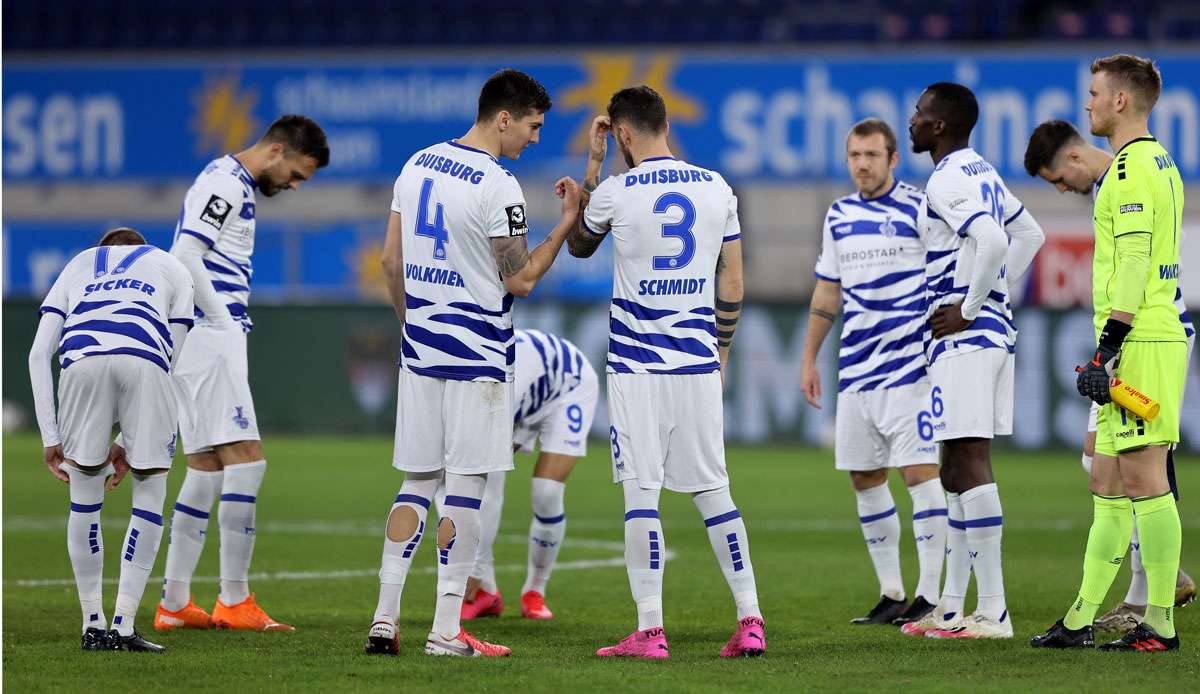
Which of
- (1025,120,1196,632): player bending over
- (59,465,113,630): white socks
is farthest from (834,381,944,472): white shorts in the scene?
(59,465,113,630): white socks

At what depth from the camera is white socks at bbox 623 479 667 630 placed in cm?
638

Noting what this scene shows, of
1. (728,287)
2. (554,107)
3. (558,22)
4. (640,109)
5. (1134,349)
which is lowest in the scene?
(1134,349)

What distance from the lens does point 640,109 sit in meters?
6.48

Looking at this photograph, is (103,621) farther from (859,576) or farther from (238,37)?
(238,37)

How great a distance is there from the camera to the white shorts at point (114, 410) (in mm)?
6488

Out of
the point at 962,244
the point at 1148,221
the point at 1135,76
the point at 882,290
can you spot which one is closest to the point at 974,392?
the point at 962,244

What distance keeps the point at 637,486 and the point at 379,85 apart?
67.0ft

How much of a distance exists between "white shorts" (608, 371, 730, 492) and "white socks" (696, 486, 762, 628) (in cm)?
6

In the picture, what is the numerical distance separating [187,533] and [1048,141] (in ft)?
14.6

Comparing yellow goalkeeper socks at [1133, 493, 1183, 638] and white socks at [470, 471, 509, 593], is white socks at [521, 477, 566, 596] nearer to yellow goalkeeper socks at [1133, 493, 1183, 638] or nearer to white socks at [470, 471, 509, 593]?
white socks at [470, 471, 509, 593]

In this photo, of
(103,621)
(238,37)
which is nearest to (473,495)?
(103,621)

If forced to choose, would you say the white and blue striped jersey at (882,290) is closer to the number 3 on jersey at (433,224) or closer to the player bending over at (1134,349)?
the player bending over at (1134,349)

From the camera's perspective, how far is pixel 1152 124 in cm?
2372

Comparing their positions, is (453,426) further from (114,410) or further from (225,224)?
(225,224)
